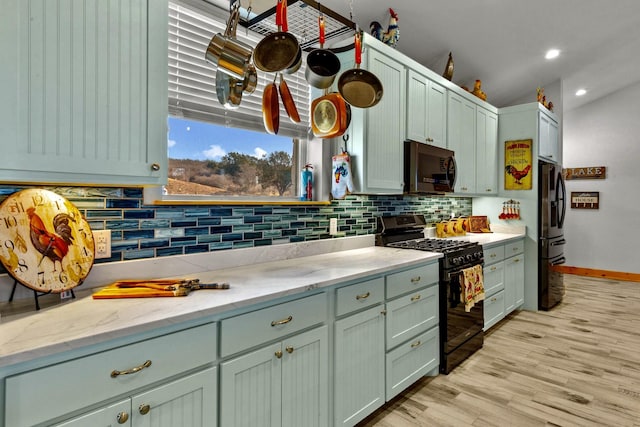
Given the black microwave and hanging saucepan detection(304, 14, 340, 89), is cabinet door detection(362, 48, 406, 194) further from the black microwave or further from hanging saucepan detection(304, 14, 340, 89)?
hanging saucepan detection(304, 14, 340, 89)

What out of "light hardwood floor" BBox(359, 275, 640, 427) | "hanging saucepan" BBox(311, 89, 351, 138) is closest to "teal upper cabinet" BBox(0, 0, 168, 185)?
"hanging saucepan" BBox(311, 89, 351, 138)

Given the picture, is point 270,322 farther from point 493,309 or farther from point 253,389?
point 493,309

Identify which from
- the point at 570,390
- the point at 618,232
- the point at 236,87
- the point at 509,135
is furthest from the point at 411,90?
the point at 618,232

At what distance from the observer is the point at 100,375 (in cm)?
102

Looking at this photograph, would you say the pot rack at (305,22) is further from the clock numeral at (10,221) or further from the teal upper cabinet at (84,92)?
the clock numeral at (10,221)

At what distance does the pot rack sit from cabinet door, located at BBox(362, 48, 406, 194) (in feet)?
1.02

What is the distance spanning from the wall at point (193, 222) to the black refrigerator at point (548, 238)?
7.96ft

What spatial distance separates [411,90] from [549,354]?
243 cm

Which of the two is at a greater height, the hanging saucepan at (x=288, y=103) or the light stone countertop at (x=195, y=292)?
the hanging saucepan at (x=288, y=103)

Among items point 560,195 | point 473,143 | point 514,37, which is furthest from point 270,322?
point 560,195

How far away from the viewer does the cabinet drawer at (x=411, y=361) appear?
6.97 ft

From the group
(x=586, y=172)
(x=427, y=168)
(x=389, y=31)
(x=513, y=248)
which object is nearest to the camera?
(x=389, y=31)

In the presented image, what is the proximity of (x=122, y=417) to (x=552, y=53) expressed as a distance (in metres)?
5.01

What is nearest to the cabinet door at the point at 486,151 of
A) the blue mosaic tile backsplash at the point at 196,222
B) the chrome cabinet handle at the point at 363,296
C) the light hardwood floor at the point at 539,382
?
the light hardwood floor at the point at 539,382
